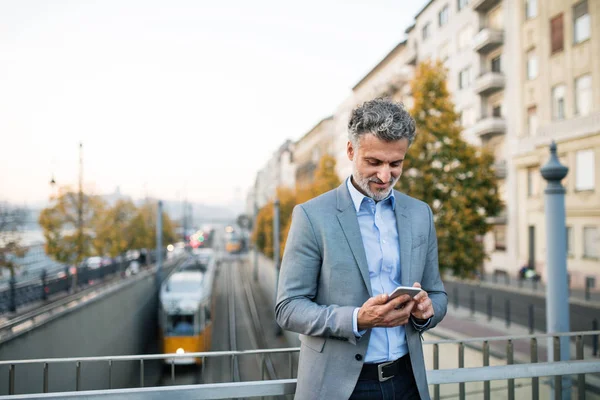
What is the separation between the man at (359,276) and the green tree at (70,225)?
25587mm

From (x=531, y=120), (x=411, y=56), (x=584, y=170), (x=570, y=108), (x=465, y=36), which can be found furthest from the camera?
(x=411, y=56)

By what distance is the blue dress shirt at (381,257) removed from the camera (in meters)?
2.33

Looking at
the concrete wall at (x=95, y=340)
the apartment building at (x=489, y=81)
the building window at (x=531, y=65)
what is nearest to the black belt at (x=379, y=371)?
the concrete wall at (x=95, y=340)

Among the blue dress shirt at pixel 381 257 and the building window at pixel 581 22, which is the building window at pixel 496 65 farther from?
the blue dress shirt at pixel 381 257

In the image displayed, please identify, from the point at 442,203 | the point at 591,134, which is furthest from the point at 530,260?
the point at 442,203

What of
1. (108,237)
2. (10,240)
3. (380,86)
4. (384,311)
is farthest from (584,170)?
→ (108,237)

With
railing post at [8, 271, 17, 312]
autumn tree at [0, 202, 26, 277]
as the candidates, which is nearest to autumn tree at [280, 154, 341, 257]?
autumn tree at [0, 202, 26, 277]

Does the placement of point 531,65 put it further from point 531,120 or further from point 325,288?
point 325,288

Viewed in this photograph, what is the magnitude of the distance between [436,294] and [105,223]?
3001cm

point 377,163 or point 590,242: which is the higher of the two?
point 377,163

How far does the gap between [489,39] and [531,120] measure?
611 cm

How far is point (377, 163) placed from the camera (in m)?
2.32

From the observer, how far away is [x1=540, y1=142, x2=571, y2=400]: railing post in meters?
6.72

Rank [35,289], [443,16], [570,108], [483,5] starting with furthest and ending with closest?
[443,16] → [483,5] → [570,108] → [35,289]
